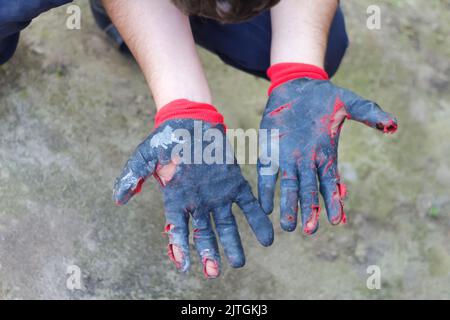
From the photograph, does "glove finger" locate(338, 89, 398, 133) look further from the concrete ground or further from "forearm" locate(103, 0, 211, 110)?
the concrete ground

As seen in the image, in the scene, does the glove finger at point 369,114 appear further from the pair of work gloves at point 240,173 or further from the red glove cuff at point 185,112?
the red glove cuff at point 185,112

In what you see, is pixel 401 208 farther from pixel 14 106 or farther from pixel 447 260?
pixel 14 106

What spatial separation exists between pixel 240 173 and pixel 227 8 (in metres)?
0.37

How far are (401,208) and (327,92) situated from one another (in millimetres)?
576

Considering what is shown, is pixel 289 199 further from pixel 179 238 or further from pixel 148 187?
pixel 148 187

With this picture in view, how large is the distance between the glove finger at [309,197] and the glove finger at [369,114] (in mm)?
136

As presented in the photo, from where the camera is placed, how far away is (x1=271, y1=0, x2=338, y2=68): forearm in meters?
1.41

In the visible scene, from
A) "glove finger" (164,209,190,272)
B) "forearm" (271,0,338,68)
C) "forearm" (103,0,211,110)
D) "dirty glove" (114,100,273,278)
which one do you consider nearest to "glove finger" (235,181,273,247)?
"dirty glove" (114,100,273,278)

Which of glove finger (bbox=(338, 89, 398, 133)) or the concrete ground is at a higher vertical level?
glove finger (bbox=(338, 89, 398, 133))

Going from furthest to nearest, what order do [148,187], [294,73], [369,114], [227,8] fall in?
1. [148,187]
2. [294,73]
3. [369,114]
4. [227,8]

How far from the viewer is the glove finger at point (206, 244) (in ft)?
4.04

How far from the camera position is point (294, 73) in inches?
53.6

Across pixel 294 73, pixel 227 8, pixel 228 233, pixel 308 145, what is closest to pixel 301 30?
pixel 294 73

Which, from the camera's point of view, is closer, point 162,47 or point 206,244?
point 206,244
